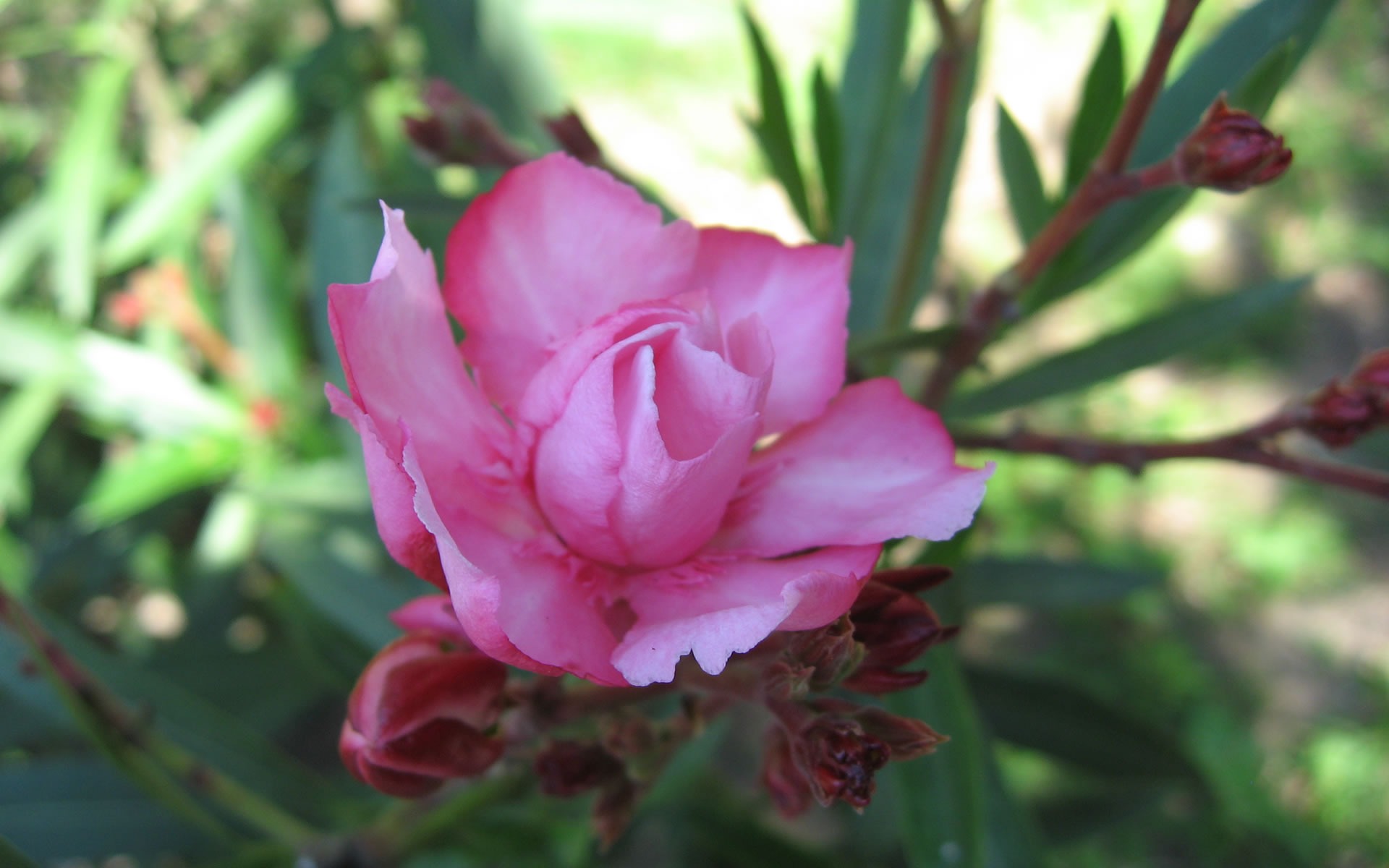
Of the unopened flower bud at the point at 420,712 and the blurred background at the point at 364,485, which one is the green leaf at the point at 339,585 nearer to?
the blurred background at the point at 364,485

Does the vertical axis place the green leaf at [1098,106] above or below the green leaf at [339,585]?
above

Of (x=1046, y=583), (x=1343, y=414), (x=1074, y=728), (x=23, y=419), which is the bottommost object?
(x=1074, y=728)

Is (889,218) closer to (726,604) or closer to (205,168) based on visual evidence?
(726,604)

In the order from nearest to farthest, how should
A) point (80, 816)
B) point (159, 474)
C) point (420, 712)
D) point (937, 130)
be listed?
point (420, 712), point (937, 130), point (80, 816), point (159, 474)

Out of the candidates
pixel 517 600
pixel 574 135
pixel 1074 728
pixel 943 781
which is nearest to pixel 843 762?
pixel 517 600

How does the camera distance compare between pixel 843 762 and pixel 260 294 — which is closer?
pixel 843 762

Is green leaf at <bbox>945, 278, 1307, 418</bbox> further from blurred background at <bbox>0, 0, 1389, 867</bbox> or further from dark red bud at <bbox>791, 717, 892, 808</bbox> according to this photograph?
dark red bud at <bbox>791, 717, 892, 808</bbox>

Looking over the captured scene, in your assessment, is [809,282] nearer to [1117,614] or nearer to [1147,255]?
[1117,614]

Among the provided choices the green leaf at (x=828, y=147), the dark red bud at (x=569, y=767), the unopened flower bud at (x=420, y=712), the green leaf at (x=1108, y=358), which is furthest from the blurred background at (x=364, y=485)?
the unopened flower bud at (x=420, y=712)
